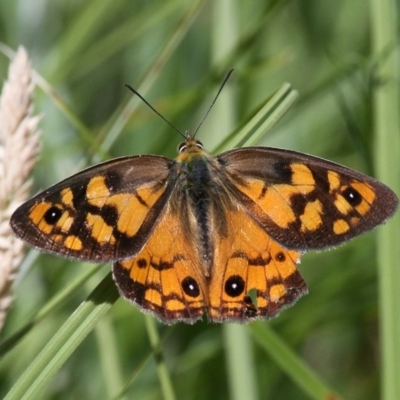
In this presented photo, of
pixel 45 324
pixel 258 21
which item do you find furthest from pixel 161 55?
pixel 45 324

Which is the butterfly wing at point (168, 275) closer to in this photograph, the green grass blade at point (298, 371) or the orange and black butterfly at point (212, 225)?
the orange and black butterfly at point (212, 225)

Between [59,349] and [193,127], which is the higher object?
[59,349]

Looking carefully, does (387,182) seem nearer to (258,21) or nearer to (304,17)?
(258,21)

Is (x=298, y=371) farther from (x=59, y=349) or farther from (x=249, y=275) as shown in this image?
(x=59, y=349)

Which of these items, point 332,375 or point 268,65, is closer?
point 268,65

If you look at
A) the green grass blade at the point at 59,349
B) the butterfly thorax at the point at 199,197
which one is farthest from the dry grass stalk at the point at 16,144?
the butterfly thorax at the point at 199,197

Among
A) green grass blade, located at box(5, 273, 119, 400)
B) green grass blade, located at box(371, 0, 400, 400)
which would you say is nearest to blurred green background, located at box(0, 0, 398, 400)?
green grass blade, located at box(371, 0, 400, 400)

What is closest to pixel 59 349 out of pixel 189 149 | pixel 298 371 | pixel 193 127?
pixel 298 371

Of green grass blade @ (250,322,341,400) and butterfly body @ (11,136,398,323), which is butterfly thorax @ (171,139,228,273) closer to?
butterfly body @ (11,136,398,323)
